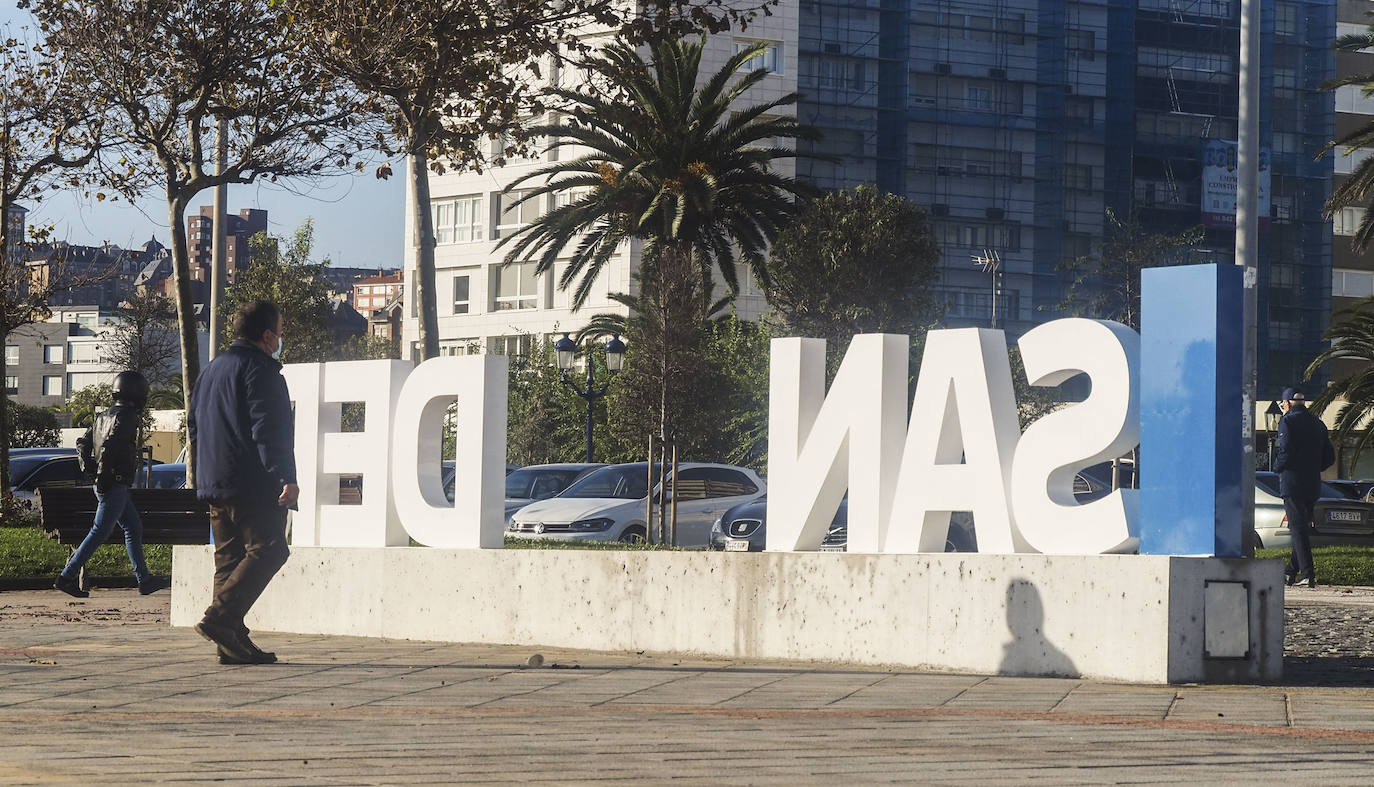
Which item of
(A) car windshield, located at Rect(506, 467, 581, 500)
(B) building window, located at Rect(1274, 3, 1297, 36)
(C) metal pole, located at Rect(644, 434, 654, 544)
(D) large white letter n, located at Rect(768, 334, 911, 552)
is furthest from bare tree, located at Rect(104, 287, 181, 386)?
(D) large white letter n, located at Rect(768, 334, 911, 552)

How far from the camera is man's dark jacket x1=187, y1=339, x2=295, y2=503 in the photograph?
909 centimetres

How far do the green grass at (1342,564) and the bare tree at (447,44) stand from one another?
8.43m

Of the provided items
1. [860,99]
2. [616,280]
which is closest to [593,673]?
[616,280]

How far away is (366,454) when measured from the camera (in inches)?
476

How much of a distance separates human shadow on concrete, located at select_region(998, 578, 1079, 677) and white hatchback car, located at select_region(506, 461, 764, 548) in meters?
13.0

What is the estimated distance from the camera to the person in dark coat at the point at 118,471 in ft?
46.3

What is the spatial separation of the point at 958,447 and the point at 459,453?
3.32 m

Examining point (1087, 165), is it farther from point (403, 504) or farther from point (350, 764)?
point (350, 764)

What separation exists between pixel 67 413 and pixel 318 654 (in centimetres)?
10818

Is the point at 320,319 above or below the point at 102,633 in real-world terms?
above

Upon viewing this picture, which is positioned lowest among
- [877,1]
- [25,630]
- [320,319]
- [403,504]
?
[25,630]

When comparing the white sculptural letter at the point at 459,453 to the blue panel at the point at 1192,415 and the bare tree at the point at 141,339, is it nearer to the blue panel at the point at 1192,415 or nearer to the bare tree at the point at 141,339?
the blue panel at the point at 1192,415

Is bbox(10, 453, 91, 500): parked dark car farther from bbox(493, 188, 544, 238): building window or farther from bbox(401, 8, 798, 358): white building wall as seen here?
bbox(493, 188, 544, 238): building window

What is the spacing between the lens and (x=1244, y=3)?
19.3m
